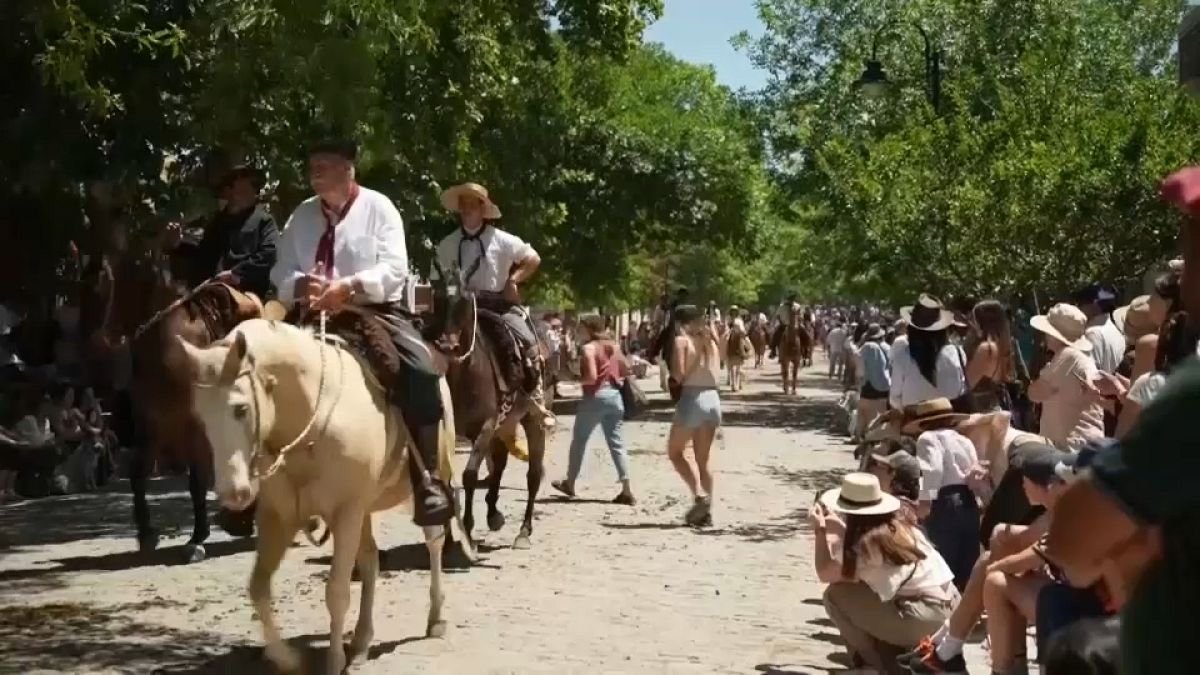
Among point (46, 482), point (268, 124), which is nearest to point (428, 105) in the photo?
point (268, 124)

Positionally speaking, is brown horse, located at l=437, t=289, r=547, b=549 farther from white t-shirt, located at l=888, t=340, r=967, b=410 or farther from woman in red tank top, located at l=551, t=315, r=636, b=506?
white t-shirt, located at l=888, t=340, r=967, b=410

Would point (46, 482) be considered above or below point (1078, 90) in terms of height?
below

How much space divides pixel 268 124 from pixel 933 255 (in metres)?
8.88

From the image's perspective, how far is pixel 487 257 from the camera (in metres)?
12.7

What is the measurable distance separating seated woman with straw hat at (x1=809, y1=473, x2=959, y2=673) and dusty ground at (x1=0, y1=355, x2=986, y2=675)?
0.97m

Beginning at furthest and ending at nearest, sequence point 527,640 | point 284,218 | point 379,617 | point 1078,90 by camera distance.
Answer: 1. point 1078,90
2. point 284,218
3. point 379,617
4. point 527,640

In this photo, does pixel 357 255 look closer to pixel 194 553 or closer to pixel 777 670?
pixel 777 670

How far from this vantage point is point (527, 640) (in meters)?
9.82

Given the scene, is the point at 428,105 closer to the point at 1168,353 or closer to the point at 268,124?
the point at 268,124

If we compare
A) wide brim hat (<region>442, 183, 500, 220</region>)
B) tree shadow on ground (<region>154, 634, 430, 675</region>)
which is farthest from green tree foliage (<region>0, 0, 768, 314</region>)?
tree shadow on ground (<region>154, 634, 430, 675</region>)

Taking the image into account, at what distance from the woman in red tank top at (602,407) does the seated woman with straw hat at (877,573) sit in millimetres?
8859

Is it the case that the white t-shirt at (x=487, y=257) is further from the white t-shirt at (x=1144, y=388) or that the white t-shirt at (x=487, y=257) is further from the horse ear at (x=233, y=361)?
the white t-shirt at (x=1144, y=388)

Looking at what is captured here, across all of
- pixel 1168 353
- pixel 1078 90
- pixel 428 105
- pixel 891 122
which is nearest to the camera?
pixel 1168 353

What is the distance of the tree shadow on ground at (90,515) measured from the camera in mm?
14609
